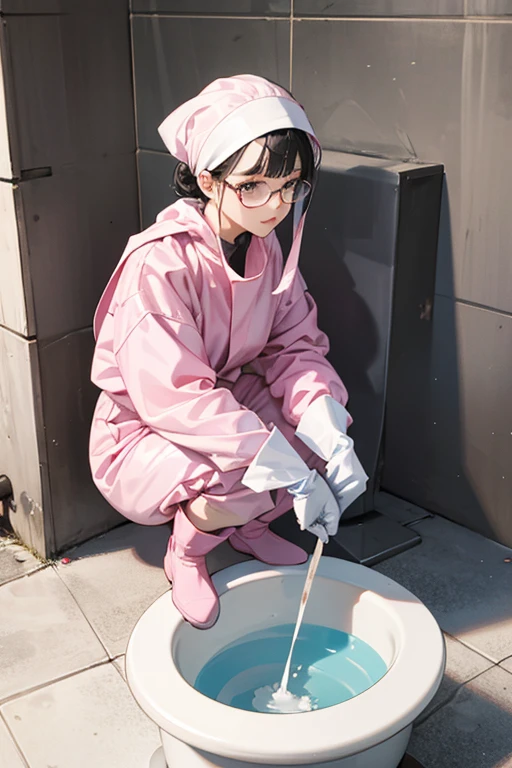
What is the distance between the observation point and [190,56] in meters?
2.45

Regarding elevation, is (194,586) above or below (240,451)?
below

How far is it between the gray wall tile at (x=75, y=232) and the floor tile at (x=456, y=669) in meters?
1.23

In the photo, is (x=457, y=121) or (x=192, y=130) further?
(x=457, y=121)

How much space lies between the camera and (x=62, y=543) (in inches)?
100

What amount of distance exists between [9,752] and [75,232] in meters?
1.23

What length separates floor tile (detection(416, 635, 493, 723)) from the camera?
198 cm

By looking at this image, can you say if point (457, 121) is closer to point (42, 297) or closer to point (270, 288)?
point (270, 288)

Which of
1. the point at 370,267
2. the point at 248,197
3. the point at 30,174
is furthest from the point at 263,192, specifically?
the point at 30,174

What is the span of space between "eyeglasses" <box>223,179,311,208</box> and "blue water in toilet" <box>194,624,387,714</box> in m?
0.87

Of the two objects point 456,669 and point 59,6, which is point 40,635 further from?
point 59,6

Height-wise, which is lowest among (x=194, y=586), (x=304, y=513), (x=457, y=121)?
(x=194, y=586)

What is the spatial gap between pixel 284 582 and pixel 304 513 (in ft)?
0.53

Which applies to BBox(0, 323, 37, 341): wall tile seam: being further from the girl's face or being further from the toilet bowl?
the toilet bowl

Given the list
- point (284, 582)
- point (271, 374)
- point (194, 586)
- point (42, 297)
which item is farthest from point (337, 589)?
point (42, 297)
